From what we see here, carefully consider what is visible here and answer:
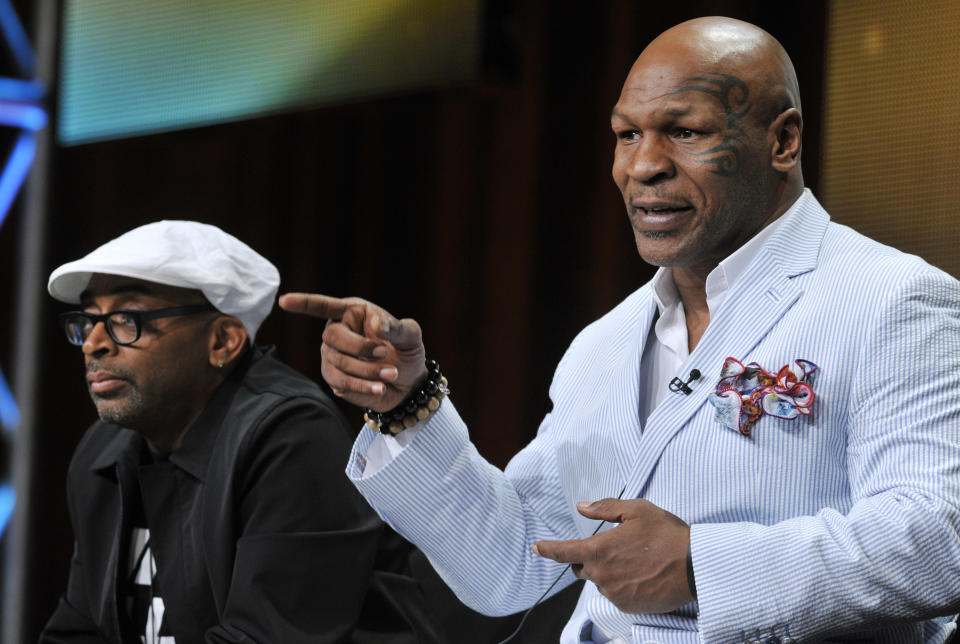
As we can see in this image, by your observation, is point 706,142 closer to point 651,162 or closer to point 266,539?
point 651,162

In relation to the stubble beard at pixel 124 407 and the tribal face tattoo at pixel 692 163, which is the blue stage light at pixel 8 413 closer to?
the stubble beard at pixel 124 407

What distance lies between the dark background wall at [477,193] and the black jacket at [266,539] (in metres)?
0.99

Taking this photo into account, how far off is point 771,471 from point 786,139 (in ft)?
1.59

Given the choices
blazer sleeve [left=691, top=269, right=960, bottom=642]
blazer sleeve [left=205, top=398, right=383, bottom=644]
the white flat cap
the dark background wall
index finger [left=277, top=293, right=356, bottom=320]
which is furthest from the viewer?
the dark background wall

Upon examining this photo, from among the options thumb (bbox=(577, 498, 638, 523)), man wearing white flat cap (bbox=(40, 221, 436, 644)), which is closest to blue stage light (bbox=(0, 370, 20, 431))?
man wearing white flat cap (bbox=(40, 221, 436, 644))

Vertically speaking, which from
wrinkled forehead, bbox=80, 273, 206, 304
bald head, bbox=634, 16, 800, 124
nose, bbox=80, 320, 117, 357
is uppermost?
bald head, bbox=634, 16, 800, 124

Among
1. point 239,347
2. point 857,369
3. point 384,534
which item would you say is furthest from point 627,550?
point 239,347

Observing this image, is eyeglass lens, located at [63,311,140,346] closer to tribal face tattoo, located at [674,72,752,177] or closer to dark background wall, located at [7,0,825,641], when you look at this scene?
dark background wall, located at [7,0,825,641]

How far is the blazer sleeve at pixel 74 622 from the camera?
105 inches

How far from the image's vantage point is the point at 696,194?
169cm

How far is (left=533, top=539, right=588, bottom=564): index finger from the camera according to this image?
1480 millimetres

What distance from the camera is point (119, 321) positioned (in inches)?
106

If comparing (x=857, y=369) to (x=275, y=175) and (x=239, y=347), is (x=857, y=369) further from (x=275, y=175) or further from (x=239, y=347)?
(x=275, y=175)

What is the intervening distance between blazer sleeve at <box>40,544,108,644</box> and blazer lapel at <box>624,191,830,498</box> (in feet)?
4.88
